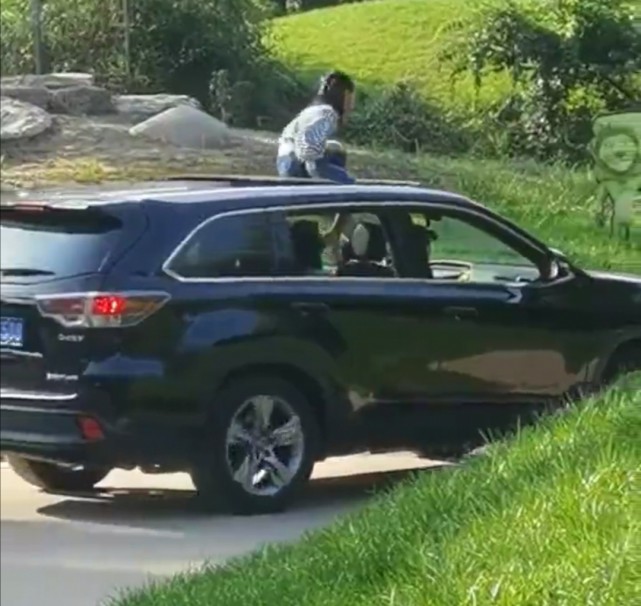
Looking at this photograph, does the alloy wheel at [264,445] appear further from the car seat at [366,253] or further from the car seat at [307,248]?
the car seat at [366,253]

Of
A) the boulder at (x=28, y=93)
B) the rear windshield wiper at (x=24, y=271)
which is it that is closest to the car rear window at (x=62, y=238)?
the rear windshield wiper at (x=24, y=271)

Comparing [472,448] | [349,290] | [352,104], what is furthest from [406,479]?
[352,104]

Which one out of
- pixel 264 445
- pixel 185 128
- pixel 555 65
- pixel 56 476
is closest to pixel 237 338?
pixel 264 445

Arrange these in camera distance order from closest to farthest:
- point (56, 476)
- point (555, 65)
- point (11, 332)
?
point (555, 65), point (11, 332), point (56, 476)

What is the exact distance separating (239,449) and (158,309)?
0.67 metres

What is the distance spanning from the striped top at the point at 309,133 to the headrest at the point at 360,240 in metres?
0.52

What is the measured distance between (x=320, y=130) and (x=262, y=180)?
0.83 meters

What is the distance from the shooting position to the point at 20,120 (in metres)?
7.23

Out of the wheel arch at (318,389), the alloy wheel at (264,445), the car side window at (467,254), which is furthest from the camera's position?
the wheel arch at (318,389)

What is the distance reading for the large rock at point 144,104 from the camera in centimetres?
707

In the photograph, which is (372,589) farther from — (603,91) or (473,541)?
(603,91)

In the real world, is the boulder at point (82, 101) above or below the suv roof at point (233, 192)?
above

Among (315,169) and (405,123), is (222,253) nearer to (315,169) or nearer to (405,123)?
(315,169)

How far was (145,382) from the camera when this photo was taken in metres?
8.26
